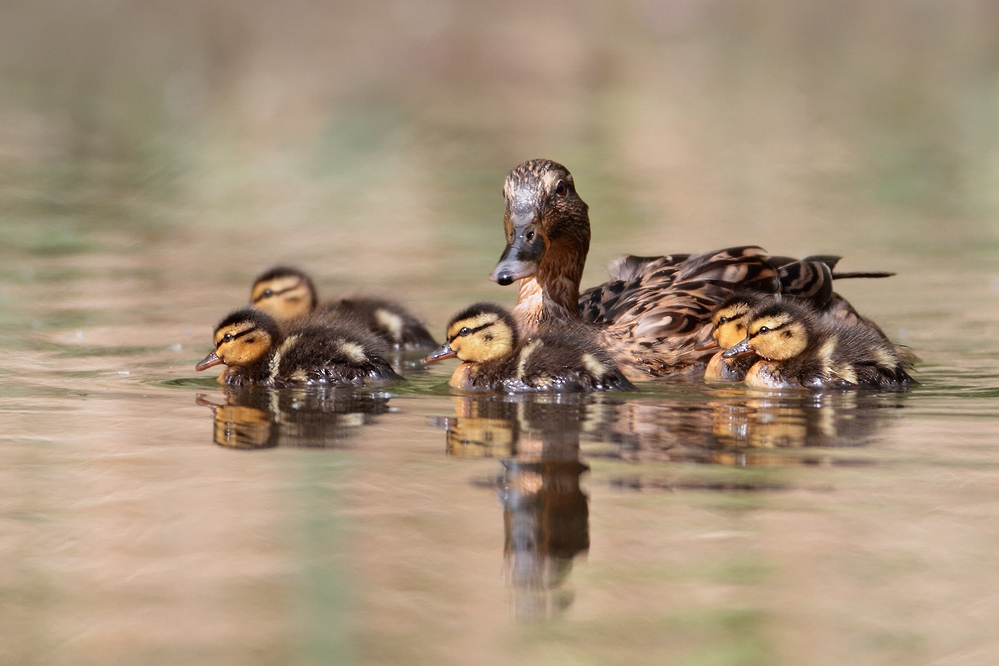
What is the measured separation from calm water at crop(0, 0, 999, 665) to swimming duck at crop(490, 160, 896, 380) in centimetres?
25

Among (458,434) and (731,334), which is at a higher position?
(731,334)

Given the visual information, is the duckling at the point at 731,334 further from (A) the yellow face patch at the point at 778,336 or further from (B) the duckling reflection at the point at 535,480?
(B) the duckling reflection at the point at 535,480

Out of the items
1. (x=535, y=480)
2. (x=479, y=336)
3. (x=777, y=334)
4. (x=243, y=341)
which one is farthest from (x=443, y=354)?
(x=535, y=480)

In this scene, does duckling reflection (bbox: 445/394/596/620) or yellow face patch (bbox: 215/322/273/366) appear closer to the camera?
duckling reflection (bbox: 445/394/596/620)

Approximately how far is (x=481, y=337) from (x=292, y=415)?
0.81 meters

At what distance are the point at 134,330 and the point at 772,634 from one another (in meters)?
4.38

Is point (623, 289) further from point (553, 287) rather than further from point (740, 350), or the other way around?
point (740, 350)

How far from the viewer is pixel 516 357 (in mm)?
5242

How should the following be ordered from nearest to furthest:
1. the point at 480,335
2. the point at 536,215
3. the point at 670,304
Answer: the point at 480,335 < the point at 536,215 < the point at 670,304

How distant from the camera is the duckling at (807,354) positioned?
16.9 feet

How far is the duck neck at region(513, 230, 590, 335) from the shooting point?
5.75 meters

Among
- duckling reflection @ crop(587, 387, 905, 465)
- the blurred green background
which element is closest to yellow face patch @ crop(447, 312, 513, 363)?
duckling reflection @ crop(587, 387, 905, 465)

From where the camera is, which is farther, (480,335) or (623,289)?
(623,289)

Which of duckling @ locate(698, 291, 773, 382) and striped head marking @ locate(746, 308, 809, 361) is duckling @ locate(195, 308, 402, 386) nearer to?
duckling @ locate(698, 291, 773, 382)
